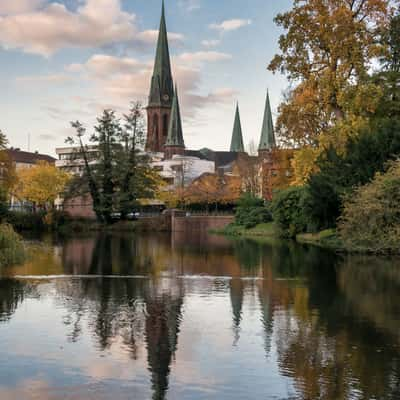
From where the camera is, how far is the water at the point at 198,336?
763 centimetres

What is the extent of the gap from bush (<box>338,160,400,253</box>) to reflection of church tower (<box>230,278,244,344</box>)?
1185 centimetres

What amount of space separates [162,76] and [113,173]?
6135 centimetres

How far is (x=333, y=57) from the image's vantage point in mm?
35000

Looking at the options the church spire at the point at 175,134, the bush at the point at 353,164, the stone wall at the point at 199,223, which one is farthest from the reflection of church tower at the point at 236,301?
the church spire at the point at 175,134

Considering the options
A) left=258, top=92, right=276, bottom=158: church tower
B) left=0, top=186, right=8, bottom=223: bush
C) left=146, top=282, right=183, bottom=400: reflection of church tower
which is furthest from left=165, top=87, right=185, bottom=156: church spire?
left=146, top=282, right=183, bottom=400: reflection of church tower

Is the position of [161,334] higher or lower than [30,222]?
lower

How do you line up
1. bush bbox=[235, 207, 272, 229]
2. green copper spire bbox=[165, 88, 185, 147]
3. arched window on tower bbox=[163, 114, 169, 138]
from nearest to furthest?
bush bbox=[235, 207, 272, 229] → green copper spire bbox=[165, 88, 185, 147] → arched window on tower bbox=[163, 114, 169, 138]

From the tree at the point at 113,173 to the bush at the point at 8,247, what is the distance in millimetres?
42649

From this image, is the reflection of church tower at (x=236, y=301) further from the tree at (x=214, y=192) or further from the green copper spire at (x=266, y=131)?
the green copper spire at (x=266, y=131)

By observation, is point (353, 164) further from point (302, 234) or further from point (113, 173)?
point (113, 173)

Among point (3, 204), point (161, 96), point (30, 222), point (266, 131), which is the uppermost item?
point (161, 96)

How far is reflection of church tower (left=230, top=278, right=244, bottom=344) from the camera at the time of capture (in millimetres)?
11219

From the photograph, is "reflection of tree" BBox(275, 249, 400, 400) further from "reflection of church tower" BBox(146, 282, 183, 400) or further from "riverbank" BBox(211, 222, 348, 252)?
"riverbank" BBox(211, 222, 348, 252)

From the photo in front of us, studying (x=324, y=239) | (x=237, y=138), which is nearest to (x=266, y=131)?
(x=237, y=138)
